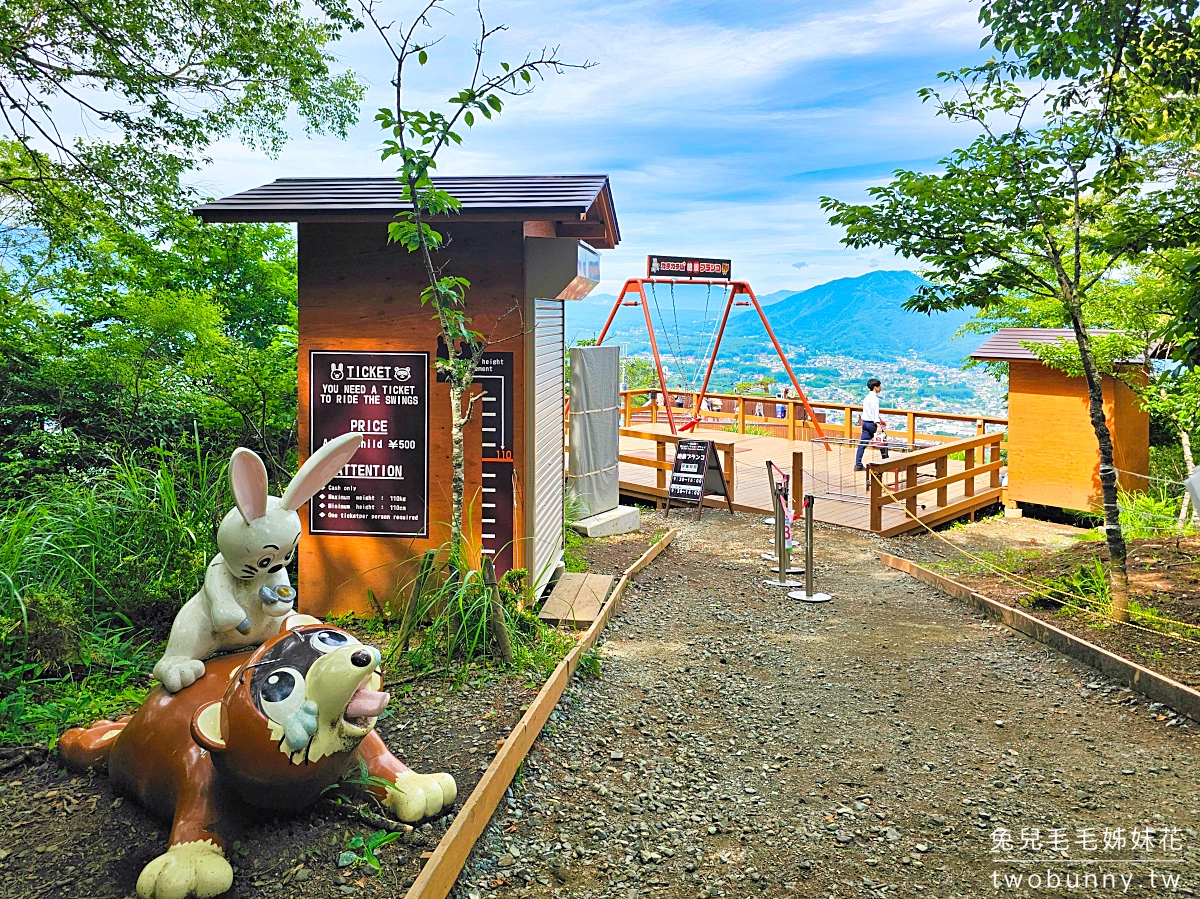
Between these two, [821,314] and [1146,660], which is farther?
[821,314]

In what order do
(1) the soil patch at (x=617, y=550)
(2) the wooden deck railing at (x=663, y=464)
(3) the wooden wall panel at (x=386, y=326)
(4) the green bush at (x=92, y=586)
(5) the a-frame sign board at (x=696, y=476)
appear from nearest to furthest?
(4) the green bush at (x=92, y=586) < (3) the wooden wall panel at (x=386, y=326) < (1) the soil patch at (x=617, y=550) < (5) the a-frame sign board at (x=696, y=476) < (2) the wooden deck railing at (x=663, y=464)

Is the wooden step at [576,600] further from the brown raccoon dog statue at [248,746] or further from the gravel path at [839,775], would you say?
the brown raccoon dog statue at [248,746]

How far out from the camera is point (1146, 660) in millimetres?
5574

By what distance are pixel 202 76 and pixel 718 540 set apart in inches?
314

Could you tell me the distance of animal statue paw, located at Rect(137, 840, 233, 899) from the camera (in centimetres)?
273

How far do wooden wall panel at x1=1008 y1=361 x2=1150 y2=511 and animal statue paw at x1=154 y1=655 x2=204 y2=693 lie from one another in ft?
41.8

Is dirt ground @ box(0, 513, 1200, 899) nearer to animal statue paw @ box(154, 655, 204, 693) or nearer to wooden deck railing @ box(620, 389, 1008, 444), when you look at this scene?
animal statue paw @ box(154, 655, 204, 693)

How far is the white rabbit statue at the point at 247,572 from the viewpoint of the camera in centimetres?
347

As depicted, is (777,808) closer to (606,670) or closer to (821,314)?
(606,670)

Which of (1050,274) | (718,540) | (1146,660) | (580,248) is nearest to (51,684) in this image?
(580,248)

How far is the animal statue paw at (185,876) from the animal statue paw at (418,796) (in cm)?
64

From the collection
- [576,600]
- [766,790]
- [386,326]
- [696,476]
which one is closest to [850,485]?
[696,476]

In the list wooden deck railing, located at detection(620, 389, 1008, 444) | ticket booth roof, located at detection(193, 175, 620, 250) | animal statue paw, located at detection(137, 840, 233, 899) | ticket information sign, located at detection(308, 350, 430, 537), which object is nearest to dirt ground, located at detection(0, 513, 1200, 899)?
animal statue paw, located at detection(137, 840, 233, 899)

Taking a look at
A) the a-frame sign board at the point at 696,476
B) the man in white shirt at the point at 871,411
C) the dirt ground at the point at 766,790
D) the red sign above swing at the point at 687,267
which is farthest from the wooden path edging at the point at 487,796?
the red sign above swing at the point at 687,267
